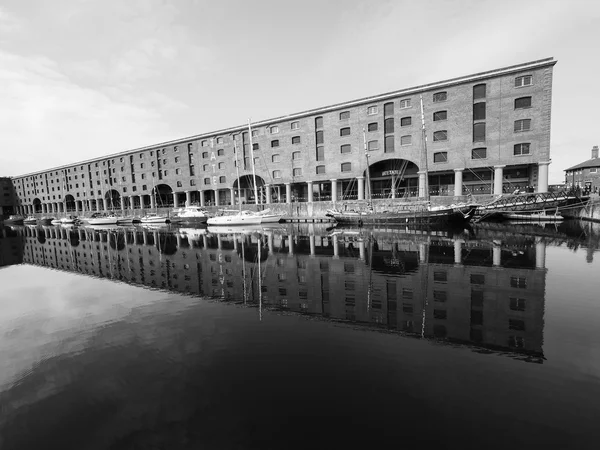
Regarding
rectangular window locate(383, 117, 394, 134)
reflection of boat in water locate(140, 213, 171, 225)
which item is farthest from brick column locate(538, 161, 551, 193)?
reflection of boat in water locate(140, 213, 171, 225)

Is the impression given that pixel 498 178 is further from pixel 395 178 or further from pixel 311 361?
pixel 311 361

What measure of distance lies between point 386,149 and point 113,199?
7410 centimetres

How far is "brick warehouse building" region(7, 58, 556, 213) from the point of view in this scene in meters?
36.5

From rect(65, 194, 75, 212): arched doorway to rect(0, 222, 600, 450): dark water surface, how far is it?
10035cm

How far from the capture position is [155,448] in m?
3.73

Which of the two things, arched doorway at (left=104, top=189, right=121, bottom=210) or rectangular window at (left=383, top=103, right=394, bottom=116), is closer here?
rectangular window at (left=383, top=103, right=394, bottom=116)

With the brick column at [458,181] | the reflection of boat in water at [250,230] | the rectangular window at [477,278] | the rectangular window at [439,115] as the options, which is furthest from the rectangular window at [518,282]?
the rectangular window at [439,115]

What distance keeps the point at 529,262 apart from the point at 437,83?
34.3 meters

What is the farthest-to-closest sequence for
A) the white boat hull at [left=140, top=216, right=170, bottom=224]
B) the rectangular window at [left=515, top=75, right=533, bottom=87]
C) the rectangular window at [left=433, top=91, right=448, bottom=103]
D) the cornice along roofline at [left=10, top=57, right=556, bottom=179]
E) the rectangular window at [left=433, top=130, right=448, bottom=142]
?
the white boat hull at [left=140, top=216, right=170, bottom=224] < the rectangular window at [left=433, top=130, right=448, bottom=142] < the rectangular window at [left=433, top=91, right=448, bottom=103] < the rectangular window at [left=515, top=75, right=533, bottom=87] < the cornice along roofline at [left=10, top=57, right=556, bottom=179]

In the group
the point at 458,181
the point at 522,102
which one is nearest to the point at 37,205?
the point at 458,181

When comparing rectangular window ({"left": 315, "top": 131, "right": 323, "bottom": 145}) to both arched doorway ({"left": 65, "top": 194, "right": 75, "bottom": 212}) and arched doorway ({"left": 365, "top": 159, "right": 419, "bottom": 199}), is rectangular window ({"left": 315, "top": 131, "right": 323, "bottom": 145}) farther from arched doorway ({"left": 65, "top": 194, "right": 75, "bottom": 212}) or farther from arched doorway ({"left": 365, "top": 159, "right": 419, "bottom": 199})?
arched doorway ({"left": 65, "top": 194, "right": 75, "bottom": 212})

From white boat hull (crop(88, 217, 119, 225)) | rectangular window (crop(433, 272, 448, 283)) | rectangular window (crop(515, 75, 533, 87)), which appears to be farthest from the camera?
white boat hull (crop(88, 217, 119, 225))

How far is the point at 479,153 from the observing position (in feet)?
127

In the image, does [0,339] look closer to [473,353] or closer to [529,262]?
[473,353]
